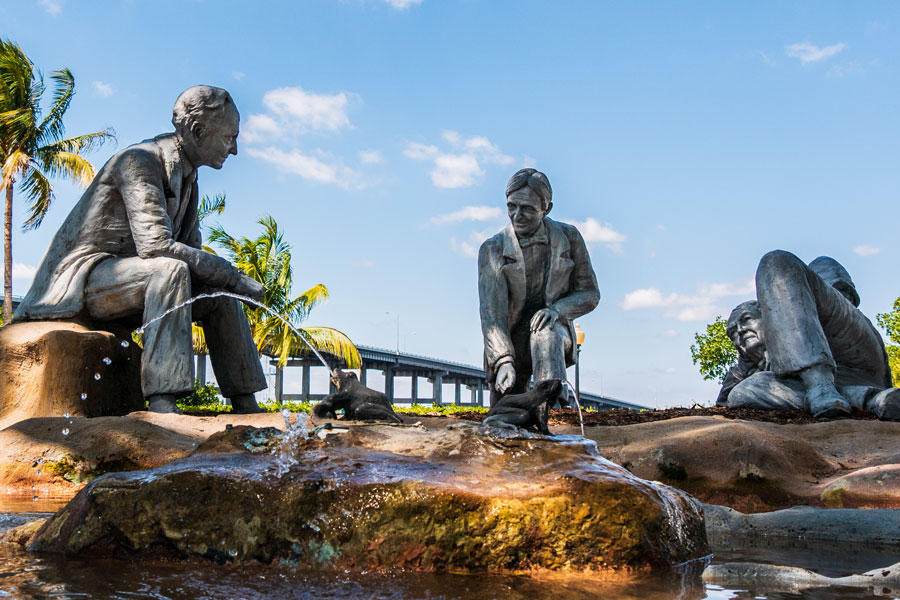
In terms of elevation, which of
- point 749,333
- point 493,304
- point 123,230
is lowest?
point 749,333

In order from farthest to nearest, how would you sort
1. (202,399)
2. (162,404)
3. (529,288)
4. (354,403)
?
(202,399) → (529,288) → (162,404) → (354,403)

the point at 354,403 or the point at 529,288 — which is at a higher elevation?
the point at 529,288

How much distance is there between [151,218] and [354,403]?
7.36 ft

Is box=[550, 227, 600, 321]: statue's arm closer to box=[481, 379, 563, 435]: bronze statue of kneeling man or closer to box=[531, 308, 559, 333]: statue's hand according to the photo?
box=[531, 308, 559, 333]: statue's hand

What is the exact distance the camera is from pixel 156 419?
568cm

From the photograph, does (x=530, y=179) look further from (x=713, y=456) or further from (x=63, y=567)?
(x=63, y=567)

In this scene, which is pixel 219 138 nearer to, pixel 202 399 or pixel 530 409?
pixel 530 409

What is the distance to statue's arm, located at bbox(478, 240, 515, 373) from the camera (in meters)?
6.93

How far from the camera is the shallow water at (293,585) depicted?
1.98 m

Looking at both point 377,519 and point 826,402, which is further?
point 826,402

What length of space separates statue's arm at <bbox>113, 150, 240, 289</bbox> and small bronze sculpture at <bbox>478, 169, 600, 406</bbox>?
2235 mm

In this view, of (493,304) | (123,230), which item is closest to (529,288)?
(493,304)

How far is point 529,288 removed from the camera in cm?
725

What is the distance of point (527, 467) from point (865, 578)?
1041 millimetres
